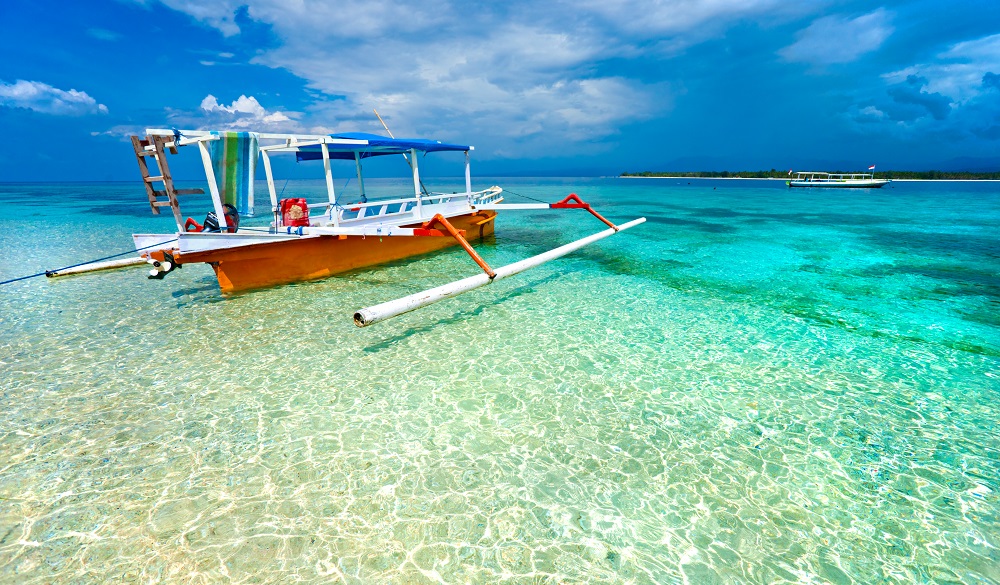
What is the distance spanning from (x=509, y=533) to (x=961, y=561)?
11.4 feet

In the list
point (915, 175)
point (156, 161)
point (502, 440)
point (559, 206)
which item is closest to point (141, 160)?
point (156, 161)

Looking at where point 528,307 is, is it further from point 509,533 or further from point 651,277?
point 509,533

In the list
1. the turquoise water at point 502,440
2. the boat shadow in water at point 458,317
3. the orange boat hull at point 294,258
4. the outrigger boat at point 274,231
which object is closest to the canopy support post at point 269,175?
the outrigger boat at point 274,231

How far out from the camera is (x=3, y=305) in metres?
9.23

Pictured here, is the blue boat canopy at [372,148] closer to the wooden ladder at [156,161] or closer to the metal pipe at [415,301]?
the wooden ladder at [156,161]

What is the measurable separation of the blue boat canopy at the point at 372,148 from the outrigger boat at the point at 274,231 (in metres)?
0.04

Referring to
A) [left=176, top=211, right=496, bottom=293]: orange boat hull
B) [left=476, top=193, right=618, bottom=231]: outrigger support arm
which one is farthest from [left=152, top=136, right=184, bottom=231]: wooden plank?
[left=476, top=193, right=618, bottom=231]: outrigger support arm

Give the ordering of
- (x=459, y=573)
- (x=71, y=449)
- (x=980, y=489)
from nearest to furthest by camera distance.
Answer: (x=459, y=573) < (x=980, y=489) < (x=71, y=449)

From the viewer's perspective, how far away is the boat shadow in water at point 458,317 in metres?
7.04

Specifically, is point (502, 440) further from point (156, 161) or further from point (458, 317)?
point (156, 161)

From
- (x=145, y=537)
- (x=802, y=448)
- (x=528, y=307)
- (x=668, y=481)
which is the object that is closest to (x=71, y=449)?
(x=145, y=537)

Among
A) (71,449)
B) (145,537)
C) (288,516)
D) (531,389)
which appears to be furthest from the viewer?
(531,389)

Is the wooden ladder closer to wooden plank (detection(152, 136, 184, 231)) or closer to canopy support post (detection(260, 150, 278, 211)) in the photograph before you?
wooden plank (detection(152, 136, 184, 231))

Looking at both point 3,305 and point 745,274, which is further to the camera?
point 745,274
